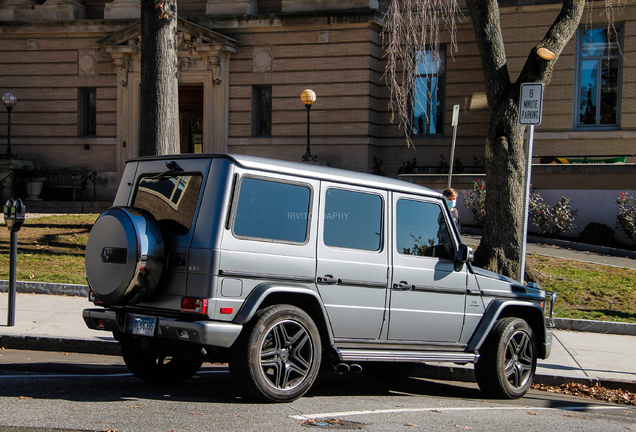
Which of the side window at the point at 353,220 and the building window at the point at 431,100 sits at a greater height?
the building window at the point at 431,100

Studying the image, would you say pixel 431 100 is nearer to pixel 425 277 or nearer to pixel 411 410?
pixel 425 277

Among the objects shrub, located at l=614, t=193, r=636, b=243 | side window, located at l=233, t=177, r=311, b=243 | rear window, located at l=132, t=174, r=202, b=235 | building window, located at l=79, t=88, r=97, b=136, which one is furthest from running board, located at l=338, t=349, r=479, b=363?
building window, located at l=79, t=88, r=97, b=136

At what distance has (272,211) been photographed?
561 centimetres

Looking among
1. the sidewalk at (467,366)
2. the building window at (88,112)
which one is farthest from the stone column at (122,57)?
the sidewalk at (467,366)

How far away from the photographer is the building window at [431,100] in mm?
24828

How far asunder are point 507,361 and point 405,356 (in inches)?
55.0

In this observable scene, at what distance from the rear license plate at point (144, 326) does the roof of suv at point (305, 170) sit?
1.39 m

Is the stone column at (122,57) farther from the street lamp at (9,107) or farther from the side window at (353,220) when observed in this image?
the side window at (353,220)

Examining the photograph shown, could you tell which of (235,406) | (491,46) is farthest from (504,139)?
(235,406)

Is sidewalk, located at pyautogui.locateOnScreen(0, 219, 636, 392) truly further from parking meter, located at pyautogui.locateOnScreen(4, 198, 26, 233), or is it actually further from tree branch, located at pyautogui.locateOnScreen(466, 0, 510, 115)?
tree branch, located at pyautogui.locateOnScreen(466, 0, 510, 115)

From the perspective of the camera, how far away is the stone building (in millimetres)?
23141

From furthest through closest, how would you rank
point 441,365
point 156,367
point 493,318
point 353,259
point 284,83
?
point 284,83 < point 441,365 < point 493,318 < point 156,367 < point 353,259

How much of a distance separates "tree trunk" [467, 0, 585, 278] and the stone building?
10.7 metres

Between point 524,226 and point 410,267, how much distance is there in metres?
3.06
